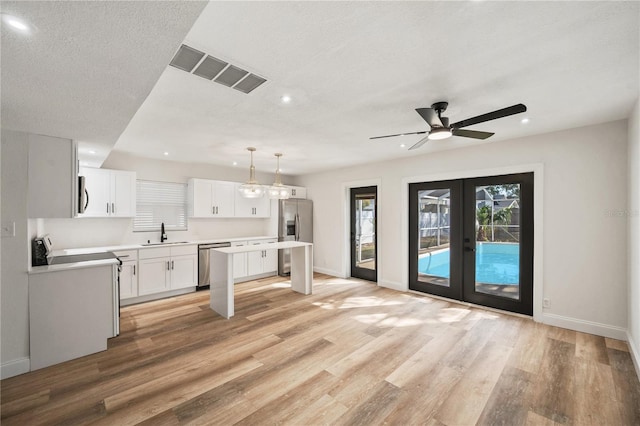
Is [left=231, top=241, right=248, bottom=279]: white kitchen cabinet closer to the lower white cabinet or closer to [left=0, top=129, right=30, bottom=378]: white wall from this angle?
the lower white cabinet

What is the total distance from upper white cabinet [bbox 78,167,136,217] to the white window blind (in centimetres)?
44

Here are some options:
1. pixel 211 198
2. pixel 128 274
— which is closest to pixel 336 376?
pixel 128 274

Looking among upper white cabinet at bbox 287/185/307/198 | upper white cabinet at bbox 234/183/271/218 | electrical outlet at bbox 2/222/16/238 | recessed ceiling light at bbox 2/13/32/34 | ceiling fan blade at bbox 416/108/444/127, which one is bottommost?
electrical outlet at bbox 2/222/16/238

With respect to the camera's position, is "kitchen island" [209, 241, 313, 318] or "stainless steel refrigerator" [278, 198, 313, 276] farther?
"stainless steel refrigerator" [278, 198, 313, 276]

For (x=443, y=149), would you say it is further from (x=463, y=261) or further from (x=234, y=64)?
(x=234, y=64)

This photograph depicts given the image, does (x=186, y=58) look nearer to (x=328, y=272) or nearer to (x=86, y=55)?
(x=86, y=55)

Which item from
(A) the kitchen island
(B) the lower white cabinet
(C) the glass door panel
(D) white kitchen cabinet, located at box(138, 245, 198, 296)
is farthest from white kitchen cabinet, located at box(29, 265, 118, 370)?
(C) the glass door panel

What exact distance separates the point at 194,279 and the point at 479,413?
4.85 metres

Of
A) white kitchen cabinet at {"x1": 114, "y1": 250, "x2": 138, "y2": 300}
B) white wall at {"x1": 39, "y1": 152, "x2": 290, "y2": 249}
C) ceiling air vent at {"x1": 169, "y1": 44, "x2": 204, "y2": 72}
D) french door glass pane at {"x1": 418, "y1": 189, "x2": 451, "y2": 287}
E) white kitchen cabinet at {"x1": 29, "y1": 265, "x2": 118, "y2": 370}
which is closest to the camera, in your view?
ceiling air vent at {"x1": 169, "y1": 44, "x2": 204, "y2": 72}

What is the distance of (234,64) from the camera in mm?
2059

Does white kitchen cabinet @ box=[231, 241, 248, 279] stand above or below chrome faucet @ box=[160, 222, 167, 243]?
below

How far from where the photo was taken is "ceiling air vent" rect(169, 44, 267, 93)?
1.94 m

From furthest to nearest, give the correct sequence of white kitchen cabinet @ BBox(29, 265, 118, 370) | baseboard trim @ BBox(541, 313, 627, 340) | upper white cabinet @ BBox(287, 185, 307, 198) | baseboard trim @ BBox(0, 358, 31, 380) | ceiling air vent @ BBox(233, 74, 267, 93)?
upper white cabinet @ BBox(287, 185, 307, 198)
baseboard trim @ BBox(541, 313, 627, 340)
white kitchen cabinet @ BBox(29, 265, 118, 370)
baseboard trim @ BBox(0, 358, 31, 380)
ceiling air vent @ BBox(233, 74, 267, 93)

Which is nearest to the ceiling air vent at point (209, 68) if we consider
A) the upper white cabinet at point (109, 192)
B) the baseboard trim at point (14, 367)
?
the baseboard trim at point (14, 367)
